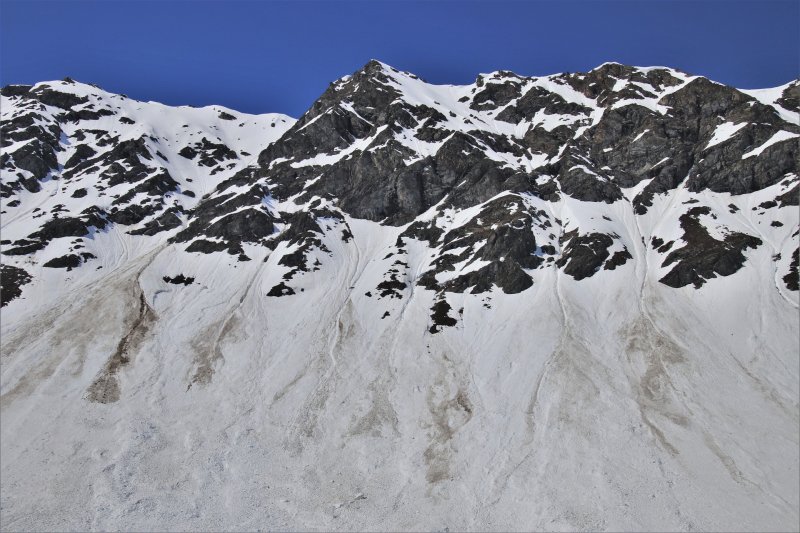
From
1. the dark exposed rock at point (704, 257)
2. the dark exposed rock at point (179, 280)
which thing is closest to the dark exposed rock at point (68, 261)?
the dark exposed rock at point (179, 280)

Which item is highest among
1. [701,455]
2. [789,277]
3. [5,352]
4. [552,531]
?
[789,277]

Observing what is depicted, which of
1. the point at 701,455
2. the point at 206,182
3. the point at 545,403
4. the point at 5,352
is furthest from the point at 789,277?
the point at 206,182

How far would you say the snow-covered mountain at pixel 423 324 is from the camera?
4825 cm

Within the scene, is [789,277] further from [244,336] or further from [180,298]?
[180,298]

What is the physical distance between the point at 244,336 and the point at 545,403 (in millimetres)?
45698

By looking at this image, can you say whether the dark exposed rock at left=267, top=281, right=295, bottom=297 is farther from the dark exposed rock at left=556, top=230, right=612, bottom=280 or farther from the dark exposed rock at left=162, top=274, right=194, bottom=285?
the dark exposed rock at left=556, top=230, right=612, bottom=280

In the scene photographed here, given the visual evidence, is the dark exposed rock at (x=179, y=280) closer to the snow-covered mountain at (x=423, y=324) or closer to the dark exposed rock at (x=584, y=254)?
the snow-covered mountain at (x=423, y=324)

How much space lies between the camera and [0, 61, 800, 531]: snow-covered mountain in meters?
48.2

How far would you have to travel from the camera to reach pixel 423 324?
7894 centimetres

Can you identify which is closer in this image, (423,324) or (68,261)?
(423,324)

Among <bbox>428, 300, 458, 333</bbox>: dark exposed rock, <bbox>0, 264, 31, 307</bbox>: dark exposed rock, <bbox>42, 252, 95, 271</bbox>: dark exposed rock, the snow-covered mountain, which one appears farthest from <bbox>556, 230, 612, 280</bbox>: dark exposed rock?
<bbox>0, 264, 31, 307</bbox>: dark exposed rock

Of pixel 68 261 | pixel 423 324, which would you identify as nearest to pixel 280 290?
pixel 423 324

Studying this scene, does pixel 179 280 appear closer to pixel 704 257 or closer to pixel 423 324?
pixel 423 324

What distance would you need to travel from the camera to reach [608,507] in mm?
45188
